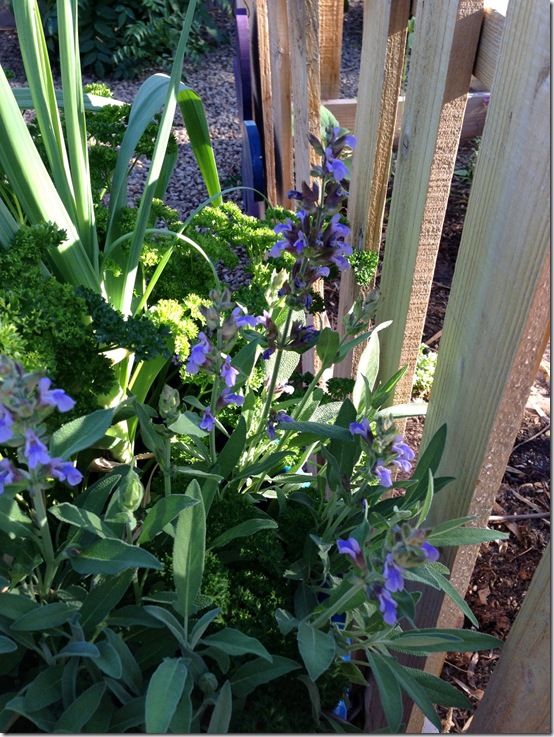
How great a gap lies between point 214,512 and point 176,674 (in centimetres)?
31

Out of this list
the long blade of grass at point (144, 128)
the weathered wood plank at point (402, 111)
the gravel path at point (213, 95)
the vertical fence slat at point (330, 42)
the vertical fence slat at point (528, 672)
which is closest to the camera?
the vertical fence slat at point (528, 672)

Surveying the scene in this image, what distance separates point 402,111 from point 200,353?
130 centimetres

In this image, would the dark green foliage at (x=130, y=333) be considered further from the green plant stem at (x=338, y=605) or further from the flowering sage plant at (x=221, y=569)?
the green plant stem at (x=338, y=605)

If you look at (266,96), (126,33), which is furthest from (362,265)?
(126,33)

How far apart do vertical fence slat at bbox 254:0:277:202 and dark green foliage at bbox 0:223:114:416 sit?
159 centimetres

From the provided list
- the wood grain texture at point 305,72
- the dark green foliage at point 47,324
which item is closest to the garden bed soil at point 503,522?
the wood grain texture at point 305,72

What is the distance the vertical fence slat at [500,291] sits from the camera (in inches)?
30.9

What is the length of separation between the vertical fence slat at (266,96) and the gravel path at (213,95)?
71 cm

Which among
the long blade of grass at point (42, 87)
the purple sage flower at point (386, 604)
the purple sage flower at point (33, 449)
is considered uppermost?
the long blade of grass at point (42, 87)

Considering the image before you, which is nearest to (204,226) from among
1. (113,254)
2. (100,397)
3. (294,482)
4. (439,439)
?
(113,254)

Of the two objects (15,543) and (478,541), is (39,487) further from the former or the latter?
(478,541)

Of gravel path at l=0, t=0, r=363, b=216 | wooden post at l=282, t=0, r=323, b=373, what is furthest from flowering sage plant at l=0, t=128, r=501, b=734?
gravel path at l=0, t=0, r=363, b=216

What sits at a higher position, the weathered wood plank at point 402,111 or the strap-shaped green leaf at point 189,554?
the weathered wood plank at point 402,111

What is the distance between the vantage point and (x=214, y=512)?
3.46ft
